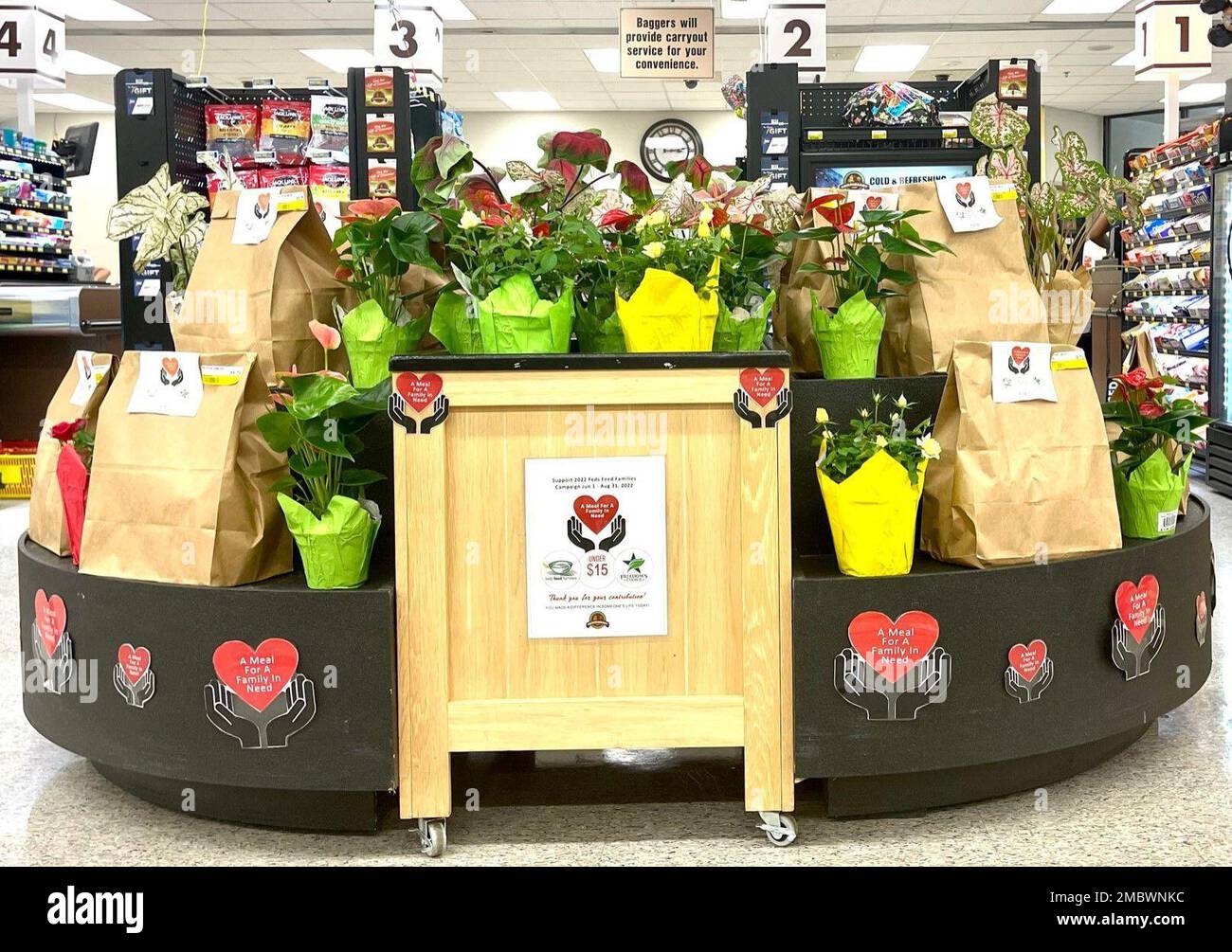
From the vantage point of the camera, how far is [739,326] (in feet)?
8.09

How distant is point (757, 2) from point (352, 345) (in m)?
7.21

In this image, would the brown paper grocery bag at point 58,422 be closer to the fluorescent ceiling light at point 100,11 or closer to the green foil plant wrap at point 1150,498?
the green foil plant wrap at point 1150,498

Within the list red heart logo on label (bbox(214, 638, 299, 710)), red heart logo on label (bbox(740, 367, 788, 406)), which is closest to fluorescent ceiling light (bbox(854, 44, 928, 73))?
red heart logo on label (bbox(740, 367, 788, 406))

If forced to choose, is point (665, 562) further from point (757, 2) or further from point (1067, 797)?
point (757, 2)

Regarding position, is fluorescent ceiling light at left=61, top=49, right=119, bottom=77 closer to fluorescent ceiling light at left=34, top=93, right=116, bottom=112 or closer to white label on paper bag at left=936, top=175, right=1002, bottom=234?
fluorescent ceiling light at left=34, top=93, right=116, bottom=112

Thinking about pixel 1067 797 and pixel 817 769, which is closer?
pixel 817 769

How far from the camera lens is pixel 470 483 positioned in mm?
2266

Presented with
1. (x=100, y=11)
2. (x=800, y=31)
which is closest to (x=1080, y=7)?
(x=800, y=31)

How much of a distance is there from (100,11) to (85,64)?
252 centimetres

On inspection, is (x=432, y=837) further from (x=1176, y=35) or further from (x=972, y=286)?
(x=1176, y=35)

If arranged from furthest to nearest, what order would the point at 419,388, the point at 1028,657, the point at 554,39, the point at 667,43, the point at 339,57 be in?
the point at 339,57 < the point at 554,39 < the point at 667,43 < the point at 1028,657 < the point at 419,388

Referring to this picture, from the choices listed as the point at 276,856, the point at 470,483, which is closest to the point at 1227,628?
the point at 470,483

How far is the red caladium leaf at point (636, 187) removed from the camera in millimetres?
2594

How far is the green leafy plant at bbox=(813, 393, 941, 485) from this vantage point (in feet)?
7.56
